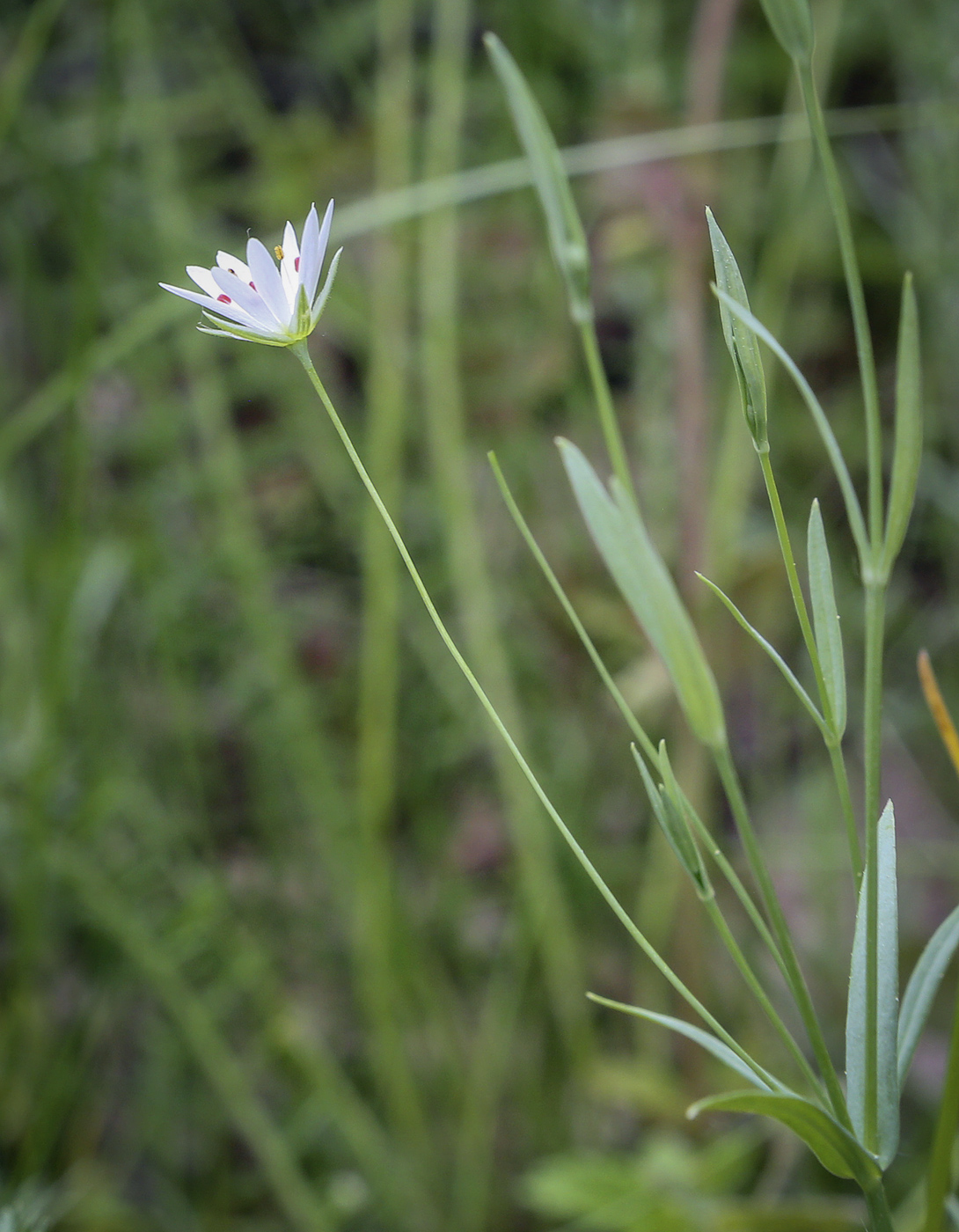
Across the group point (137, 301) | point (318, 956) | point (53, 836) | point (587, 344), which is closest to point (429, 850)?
point (318, 956)

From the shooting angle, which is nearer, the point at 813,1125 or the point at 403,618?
the point at 813,1125

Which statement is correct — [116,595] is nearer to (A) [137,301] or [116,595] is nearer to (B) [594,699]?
(A) [137,301]

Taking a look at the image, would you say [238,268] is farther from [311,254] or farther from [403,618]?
[403,618]

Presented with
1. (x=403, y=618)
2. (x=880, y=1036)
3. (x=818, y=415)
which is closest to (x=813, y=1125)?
(x=880, y=1036)

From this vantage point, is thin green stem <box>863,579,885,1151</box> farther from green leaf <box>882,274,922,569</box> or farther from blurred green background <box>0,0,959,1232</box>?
blurred green background <box>0,0,959,1232</box>

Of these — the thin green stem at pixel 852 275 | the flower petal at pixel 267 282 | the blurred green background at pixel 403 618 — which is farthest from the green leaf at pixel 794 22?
the blurred green background at pixel 403 618

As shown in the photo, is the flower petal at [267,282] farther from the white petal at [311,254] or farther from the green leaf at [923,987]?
the green leaf at [923,987]
